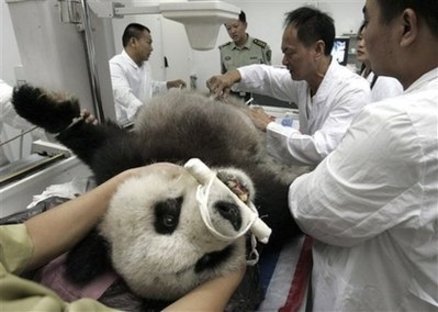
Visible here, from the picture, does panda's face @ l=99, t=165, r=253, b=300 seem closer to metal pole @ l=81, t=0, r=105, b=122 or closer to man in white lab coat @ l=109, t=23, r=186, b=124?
metal pole @ l=81, t=0, r=105, b=122

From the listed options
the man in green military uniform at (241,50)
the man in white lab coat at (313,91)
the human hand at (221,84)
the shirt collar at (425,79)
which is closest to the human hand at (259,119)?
the man in white lab coat at (313,91)

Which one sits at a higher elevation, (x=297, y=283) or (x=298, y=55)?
(x=298, y=55)

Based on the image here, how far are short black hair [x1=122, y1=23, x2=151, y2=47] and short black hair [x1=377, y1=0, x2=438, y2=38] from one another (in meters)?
1.25

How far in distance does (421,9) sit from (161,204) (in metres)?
0.63

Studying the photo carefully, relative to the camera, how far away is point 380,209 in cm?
66

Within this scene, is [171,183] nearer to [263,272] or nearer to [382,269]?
[263,272]

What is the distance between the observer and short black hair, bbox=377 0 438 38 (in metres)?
0.65

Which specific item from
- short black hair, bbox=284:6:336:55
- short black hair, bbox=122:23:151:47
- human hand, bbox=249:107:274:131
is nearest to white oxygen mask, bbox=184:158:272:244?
human hand, bbox=249:107:274:131

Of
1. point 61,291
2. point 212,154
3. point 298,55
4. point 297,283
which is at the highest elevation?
point 298,55

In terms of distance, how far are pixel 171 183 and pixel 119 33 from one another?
117 centimetres

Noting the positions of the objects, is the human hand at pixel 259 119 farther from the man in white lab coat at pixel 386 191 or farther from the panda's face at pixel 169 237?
the panda's face at pixel 169 237

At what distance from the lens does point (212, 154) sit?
0.89 meters

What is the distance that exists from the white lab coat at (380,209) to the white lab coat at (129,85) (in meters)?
0.90

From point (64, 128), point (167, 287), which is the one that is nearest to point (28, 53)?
point (64, 128)
